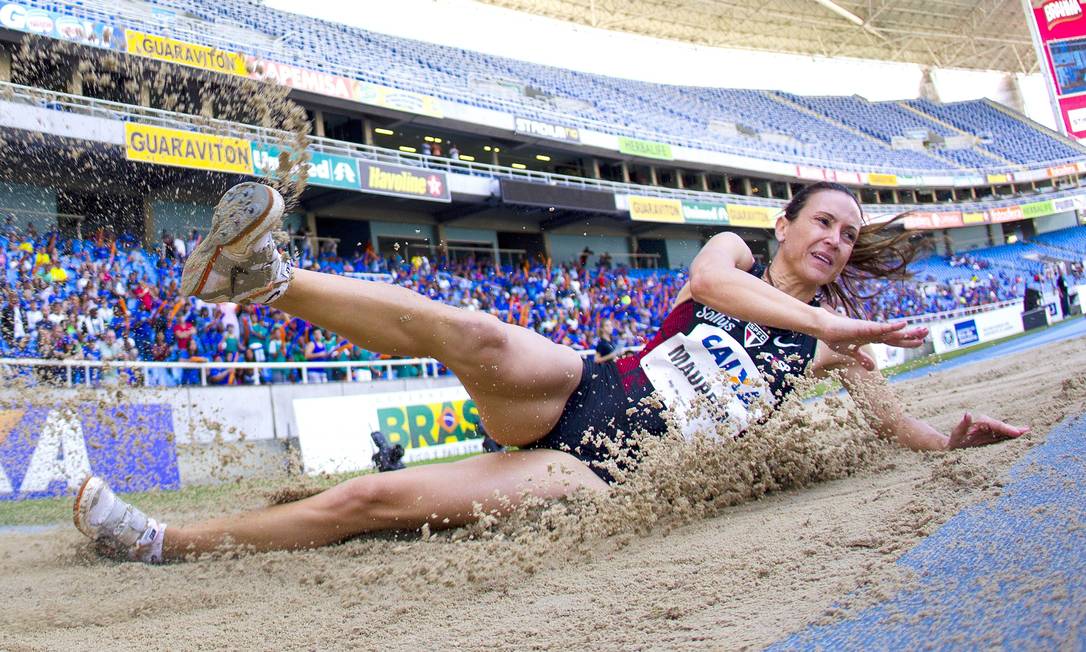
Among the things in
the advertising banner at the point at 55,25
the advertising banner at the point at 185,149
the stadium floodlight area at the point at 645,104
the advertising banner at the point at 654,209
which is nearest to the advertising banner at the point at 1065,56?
the stadium floodlight area at the point at 645,104

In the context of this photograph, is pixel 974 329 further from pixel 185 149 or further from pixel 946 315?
pixel 185 149

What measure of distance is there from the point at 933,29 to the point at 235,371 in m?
47.3

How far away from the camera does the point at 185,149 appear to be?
1277 cm

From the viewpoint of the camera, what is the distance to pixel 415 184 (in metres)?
17.7

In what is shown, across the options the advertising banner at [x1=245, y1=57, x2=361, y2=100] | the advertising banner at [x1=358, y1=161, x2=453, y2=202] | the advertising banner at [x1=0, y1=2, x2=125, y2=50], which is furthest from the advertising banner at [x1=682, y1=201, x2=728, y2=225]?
the advertising banner at [x1=0, y1=2, x2=125, y2=50]

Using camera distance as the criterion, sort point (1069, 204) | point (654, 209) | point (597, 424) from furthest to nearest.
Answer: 1. point (1069, 204)
2. point (654, 209)
3. point (597, 424)

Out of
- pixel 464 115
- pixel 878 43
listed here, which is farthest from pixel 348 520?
pixel 878 43

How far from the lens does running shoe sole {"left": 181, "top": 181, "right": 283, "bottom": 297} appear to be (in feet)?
7.99

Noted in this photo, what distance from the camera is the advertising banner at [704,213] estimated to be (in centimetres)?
2395

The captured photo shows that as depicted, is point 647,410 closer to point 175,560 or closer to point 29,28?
point 175,560

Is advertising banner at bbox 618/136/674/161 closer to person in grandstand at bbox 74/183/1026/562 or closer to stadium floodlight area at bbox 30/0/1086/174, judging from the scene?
stadium floodlight area at bbox 30/0/1086/174

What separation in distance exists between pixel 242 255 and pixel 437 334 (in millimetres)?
657

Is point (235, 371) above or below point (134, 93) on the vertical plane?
below

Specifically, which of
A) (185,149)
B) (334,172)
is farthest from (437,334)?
(334,172)
